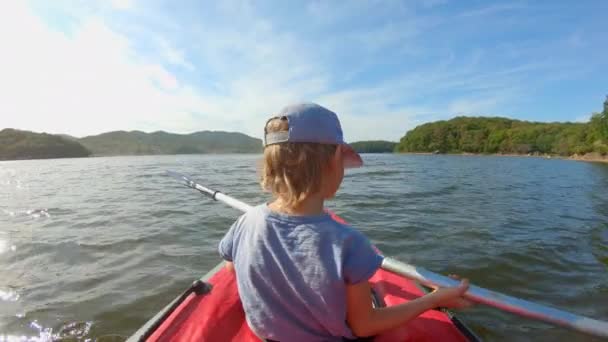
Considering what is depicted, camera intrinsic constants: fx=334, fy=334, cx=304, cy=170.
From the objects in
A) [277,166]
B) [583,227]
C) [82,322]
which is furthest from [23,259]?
[583,227]

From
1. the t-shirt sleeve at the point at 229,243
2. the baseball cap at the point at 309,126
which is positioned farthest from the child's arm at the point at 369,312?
the t-shirt sleeve at the point at 229,243

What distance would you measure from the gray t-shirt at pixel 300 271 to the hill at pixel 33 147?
409 feet

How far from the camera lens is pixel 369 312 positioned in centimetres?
157

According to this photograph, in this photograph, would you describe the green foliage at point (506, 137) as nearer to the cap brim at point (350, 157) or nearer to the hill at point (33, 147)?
the cap brim at point (350, 157)

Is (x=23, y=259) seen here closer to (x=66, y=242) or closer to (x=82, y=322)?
(x=66, y=242)

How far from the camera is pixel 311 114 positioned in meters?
1.55

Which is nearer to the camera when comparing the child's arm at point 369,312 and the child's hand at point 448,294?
the child's arm at point 369,312

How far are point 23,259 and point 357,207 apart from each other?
796 centimetres

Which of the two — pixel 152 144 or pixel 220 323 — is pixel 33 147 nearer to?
pixel 152 144

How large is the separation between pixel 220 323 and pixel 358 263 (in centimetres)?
138

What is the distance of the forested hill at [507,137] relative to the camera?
7175 cm

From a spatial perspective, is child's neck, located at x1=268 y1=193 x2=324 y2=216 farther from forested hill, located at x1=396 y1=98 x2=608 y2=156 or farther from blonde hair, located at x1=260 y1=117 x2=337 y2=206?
forested hill, located at x1=396 y1=98 x2=608 y2=156

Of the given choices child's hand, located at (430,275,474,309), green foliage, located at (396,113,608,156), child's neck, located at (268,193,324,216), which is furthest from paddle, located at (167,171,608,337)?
green foliage, located at (396,113,608,156)

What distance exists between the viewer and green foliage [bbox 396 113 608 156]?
237 ft
